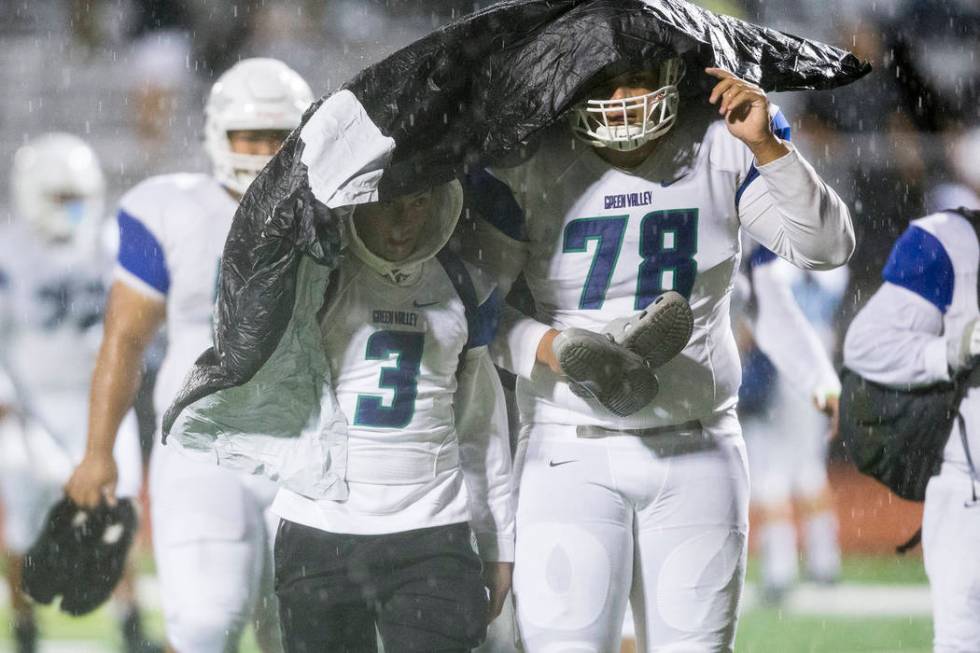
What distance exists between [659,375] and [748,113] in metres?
0.46

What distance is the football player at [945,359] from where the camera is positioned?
3127 mm

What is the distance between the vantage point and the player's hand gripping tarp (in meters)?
2.11

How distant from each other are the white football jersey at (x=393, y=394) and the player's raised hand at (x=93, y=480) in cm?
112

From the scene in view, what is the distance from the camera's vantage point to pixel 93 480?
3309 mm

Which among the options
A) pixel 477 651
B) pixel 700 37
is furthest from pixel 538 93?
pixel 477 651

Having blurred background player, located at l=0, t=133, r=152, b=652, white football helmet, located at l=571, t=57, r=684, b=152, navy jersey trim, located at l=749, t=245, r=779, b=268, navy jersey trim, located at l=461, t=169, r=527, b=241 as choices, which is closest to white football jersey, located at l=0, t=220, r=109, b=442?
blurred background player, located at l=0, t=133, r=152, b=652

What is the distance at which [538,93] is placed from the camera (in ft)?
6.95

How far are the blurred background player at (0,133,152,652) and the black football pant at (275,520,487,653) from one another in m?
1.83

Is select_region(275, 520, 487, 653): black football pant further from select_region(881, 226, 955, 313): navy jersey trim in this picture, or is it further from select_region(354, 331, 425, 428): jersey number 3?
select_region(881, 226, 955, 313): navy jersey trim

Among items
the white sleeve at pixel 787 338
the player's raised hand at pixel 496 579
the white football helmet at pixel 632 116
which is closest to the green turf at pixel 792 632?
the white sleeve at pixel 787 338

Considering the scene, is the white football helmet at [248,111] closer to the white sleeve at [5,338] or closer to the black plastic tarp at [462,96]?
the black plastic tarp at [462,96]

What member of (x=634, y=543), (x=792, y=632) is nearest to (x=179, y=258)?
(x=634, y=543)

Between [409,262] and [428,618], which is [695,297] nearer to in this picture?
[409,262]

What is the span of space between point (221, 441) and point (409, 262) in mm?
473
